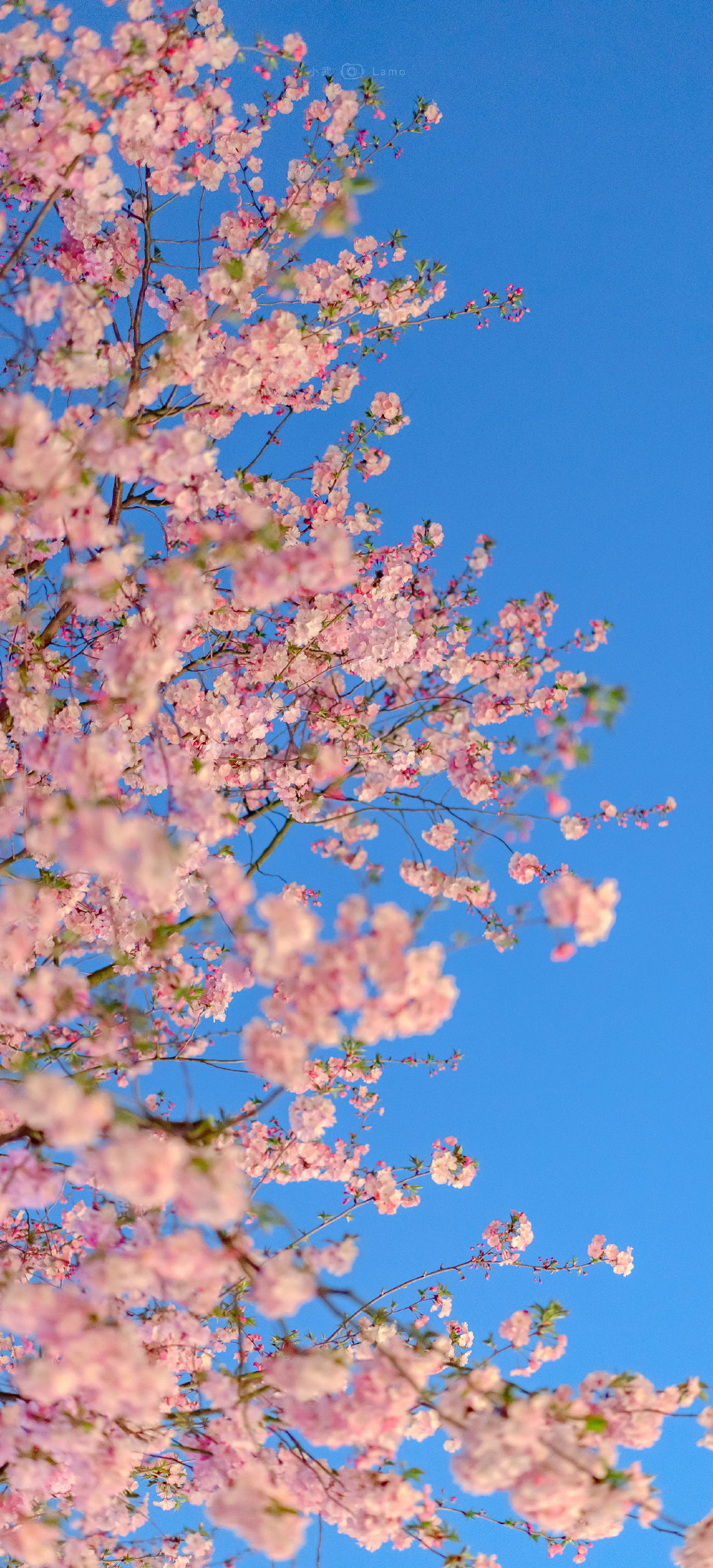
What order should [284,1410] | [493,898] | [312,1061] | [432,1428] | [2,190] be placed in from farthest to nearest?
1. [493,898]
2. [312,1061]
3. [2,190]
4. [432,1428]
5. [284,1410]

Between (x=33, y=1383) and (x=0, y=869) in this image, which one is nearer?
(x=33, y=1383)

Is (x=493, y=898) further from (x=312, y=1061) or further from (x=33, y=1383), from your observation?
(x=33, y=1383)

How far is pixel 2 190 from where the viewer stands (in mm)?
3943

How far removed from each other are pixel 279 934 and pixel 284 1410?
1.90 metres

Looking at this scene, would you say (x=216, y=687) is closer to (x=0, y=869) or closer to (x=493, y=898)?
(x=0, y=869)

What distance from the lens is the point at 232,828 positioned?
356 cm

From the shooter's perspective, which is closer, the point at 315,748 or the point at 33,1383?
the point at 33,1383

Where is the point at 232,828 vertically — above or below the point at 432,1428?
above

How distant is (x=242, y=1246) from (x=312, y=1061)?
1812mm

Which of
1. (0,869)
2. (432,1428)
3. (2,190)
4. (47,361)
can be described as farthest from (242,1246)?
(2,190)

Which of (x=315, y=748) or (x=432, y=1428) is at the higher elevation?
(x=315, y=748)

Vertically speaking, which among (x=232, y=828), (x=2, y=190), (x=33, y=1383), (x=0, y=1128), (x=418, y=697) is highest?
(x=2, y=190)

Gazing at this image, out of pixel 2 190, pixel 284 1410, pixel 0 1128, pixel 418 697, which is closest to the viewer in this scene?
pixel 284 1410

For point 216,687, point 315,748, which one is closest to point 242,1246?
point 315,748
